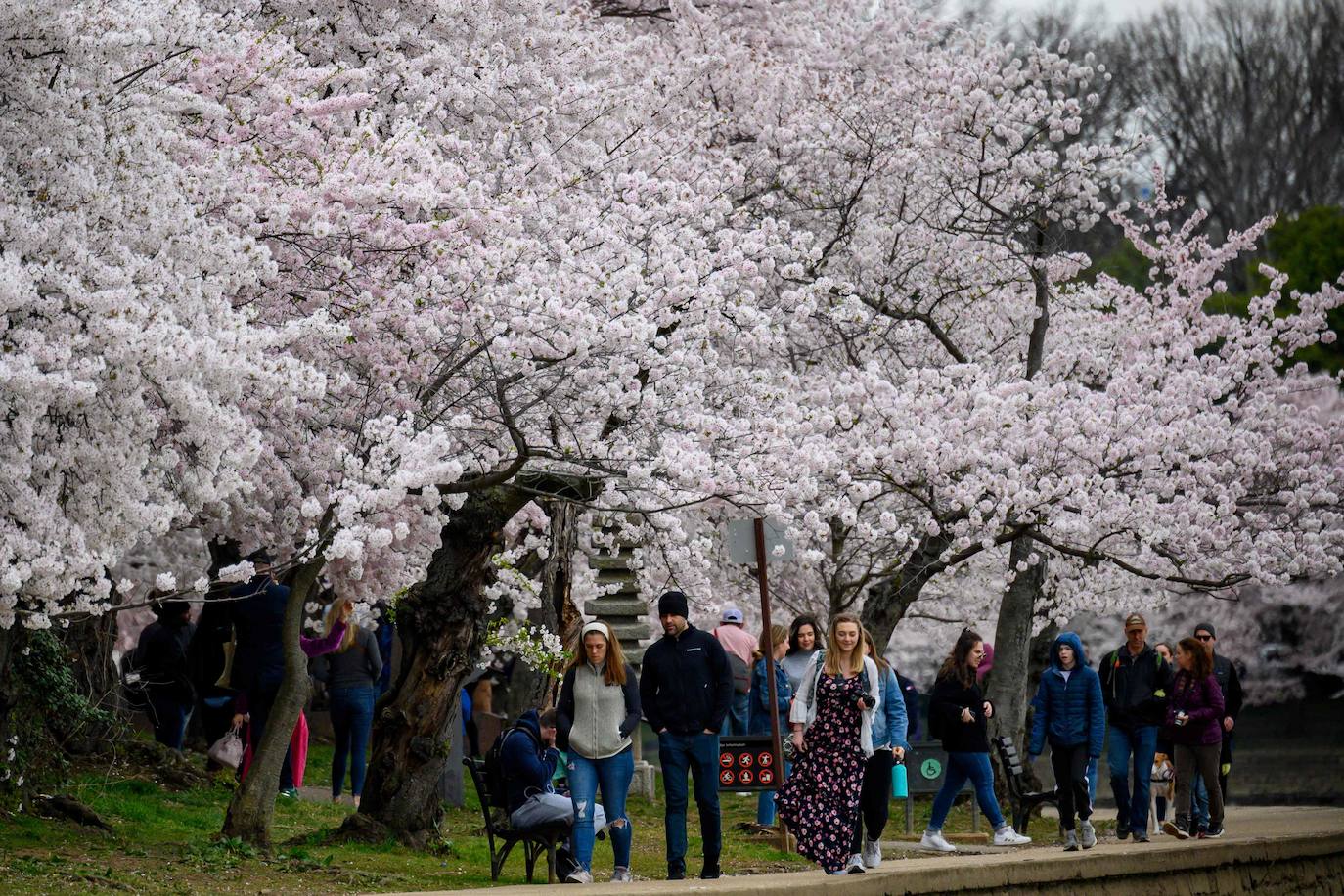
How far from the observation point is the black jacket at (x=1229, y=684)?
14.6 m

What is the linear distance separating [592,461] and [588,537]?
6.27 m

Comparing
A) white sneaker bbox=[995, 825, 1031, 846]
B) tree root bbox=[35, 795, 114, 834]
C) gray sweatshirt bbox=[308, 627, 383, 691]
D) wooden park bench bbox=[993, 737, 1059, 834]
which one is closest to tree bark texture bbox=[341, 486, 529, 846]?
gray sweatshirt bbox=[308, 627, 383, 691]

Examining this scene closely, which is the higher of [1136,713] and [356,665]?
[356,665]

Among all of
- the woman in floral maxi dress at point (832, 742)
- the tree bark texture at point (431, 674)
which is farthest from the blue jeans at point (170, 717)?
the woman in floral maxi dress at point (832, 742)

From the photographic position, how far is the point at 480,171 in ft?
41.7

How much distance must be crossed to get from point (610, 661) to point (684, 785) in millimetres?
902

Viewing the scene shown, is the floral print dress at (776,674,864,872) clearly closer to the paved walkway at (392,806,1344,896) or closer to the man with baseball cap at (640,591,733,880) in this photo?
the paved walkway at (392,806,1344,896)

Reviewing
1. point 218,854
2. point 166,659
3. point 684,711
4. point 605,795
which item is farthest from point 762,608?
point 166,659

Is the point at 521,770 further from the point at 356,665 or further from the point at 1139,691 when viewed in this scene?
the point at 1139,691

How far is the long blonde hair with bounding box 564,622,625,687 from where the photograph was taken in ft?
32.0

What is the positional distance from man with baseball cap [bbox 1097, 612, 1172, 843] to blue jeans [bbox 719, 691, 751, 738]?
137 inches

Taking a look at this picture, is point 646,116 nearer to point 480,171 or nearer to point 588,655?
point 480,171

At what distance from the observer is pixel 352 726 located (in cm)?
1313

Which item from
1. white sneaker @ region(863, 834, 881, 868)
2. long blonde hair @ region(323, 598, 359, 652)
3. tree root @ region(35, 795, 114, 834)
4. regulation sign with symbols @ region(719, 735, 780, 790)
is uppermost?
long blonde hair @ region(323, 598, 359, 652)
